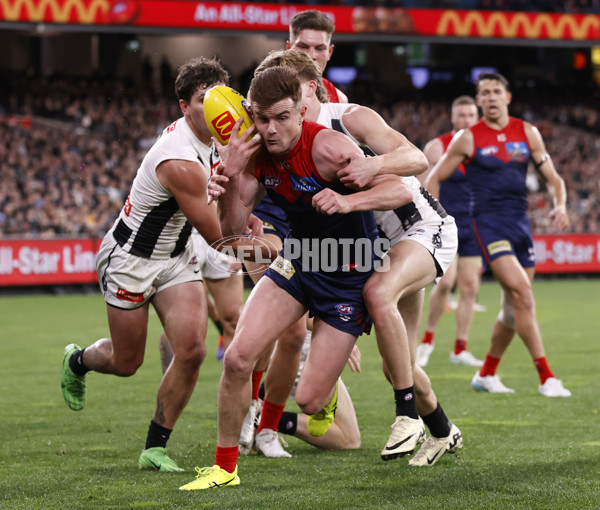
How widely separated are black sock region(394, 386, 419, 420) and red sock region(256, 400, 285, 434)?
3.29 ft

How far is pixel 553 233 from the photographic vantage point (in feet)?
75.5

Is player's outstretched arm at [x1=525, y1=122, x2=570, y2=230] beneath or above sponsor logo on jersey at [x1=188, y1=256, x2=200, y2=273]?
above

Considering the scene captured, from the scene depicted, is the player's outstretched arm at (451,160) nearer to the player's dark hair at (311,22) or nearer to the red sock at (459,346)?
the player's dark hair at (311,22)

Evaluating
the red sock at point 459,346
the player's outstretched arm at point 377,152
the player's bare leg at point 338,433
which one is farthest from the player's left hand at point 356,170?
the red sock at point 459,346

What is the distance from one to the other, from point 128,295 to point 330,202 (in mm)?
1685

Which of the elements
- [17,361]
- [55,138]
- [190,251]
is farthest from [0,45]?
[190,251]

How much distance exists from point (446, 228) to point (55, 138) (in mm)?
21080

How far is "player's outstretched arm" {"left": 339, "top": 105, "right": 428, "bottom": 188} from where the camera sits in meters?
4.65

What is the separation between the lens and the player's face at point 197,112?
541 centimetres

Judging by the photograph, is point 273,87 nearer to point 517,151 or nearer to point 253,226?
point 253,226

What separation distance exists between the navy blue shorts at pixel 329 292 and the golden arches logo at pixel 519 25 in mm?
23676

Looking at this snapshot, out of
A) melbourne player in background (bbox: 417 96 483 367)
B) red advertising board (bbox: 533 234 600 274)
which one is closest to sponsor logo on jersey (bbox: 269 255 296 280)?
melbourne player in background (bbox: 417 96 483 367)

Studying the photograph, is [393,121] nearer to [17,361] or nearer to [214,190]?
[17,361]

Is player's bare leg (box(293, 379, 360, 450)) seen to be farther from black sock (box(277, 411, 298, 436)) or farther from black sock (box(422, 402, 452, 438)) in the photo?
black sock (box(422, 402, 452, 438))
